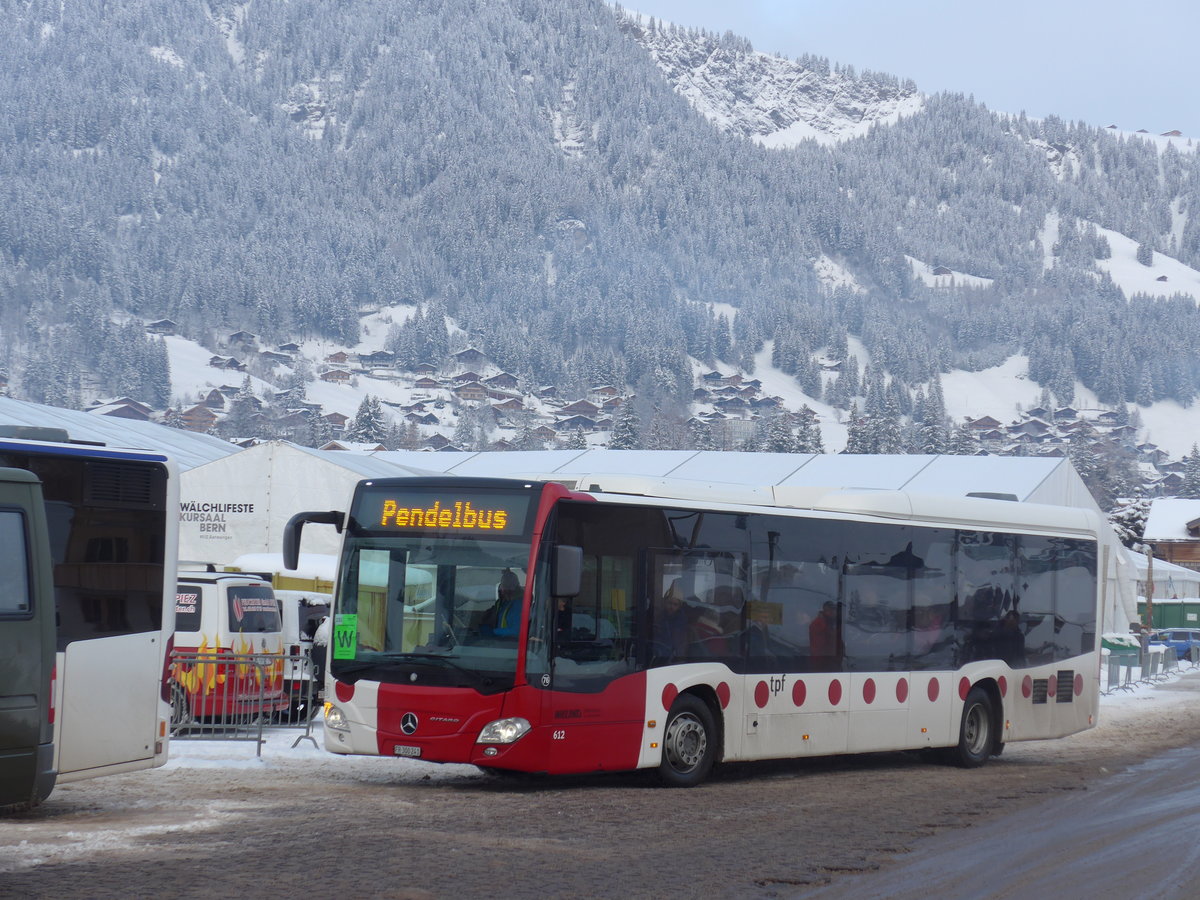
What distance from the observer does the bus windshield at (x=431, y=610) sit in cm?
1177

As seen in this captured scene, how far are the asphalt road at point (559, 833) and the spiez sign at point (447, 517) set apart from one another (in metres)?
2.13

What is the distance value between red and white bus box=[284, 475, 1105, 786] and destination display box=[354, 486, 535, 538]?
17 mm

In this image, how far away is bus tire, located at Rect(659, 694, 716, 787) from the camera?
41.7 ft

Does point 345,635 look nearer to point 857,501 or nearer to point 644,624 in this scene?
point 644,624

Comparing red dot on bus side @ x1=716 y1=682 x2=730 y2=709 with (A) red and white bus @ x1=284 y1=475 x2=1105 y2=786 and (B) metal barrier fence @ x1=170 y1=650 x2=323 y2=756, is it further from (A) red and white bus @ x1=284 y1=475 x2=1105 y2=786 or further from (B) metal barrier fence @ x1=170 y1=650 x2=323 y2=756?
(B) metal barrier fence @ x1=170 y1=650 x2=323 y2=756

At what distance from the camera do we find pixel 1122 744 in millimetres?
19172

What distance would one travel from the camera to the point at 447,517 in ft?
40.2

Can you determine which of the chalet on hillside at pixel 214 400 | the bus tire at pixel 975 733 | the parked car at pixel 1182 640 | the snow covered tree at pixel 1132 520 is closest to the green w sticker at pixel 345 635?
the bus tire at pixel 975 733

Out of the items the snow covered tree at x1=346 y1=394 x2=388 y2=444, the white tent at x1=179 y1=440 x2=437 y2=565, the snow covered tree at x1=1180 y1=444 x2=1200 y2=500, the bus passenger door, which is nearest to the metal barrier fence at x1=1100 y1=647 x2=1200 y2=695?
the white tent at x1=179 y1=440 x2=437 y2=565

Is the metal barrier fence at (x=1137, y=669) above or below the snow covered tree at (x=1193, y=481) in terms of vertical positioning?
below

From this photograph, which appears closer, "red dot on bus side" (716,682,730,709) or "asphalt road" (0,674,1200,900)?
"asphalt road" (0,674,1200,900)

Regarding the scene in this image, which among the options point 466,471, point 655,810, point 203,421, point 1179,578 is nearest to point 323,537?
point 466,471

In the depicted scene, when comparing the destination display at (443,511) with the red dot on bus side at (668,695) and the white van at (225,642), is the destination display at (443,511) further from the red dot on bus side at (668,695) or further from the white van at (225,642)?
the white van at (225,642)

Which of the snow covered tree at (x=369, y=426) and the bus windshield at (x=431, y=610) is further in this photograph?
the snow covered tree at (x=369, y=426)
